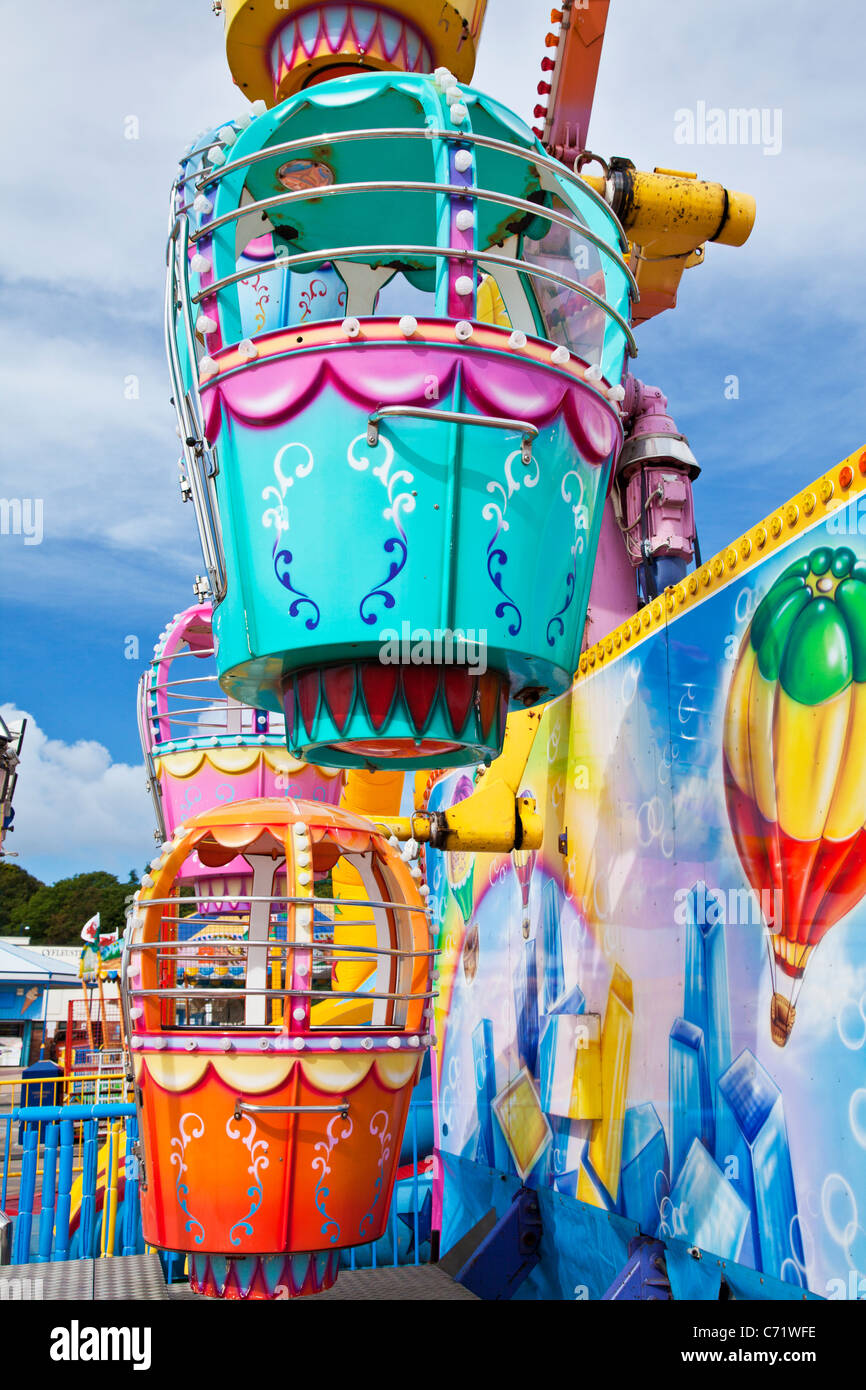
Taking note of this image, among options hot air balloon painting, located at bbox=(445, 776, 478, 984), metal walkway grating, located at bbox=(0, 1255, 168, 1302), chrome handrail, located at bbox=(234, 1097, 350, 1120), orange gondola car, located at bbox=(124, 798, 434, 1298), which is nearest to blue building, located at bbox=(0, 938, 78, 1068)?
hot air balloon painting, located at bbox=(445, 776, 478, 984)

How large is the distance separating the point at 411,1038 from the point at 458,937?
13.9 ft

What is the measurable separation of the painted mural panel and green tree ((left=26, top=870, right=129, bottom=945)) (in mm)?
71755

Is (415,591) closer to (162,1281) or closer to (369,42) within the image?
(369,42)

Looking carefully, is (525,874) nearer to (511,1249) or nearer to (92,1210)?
(511,1249)

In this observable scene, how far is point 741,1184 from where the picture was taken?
4.31 meters

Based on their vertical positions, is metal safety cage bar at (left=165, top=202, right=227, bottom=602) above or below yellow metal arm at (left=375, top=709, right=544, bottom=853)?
above

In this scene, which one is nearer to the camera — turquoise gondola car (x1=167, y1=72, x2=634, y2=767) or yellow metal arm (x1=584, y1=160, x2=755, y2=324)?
turquoise gondola car (x1=167, y1=72, x2=634, y2=767)

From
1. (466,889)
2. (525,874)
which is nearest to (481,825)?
(525,874)

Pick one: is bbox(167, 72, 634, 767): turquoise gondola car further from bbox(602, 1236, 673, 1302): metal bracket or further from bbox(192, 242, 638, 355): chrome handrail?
bbox(602, 1236, 673, 1302): metal bracket

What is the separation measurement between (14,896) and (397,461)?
8993 centimetres

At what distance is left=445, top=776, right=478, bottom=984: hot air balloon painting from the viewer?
9.32 meters

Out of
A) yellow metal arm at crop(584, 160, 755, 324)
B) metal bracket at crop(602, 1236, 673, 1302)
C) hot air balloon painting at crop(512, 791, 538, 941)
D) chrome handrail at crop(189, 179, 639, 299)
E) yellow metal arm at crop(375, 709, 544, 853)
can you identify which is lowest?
metal bracket at crop(602, 1236, 673, 1302)

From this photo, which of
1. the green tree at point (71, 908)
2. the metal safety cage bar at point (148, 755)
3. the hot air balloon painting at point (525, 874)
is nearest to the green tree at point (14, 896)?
the green tree at point (71, 908)

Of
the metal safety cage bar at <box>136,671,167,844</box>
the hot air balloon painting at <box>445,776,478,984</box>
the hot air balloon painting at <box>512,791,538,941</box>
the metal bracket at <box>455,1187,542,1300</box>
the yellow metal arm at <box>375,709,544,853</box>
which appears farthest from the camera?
the metal safety cage bar at <box>136,671,167,844</box>
